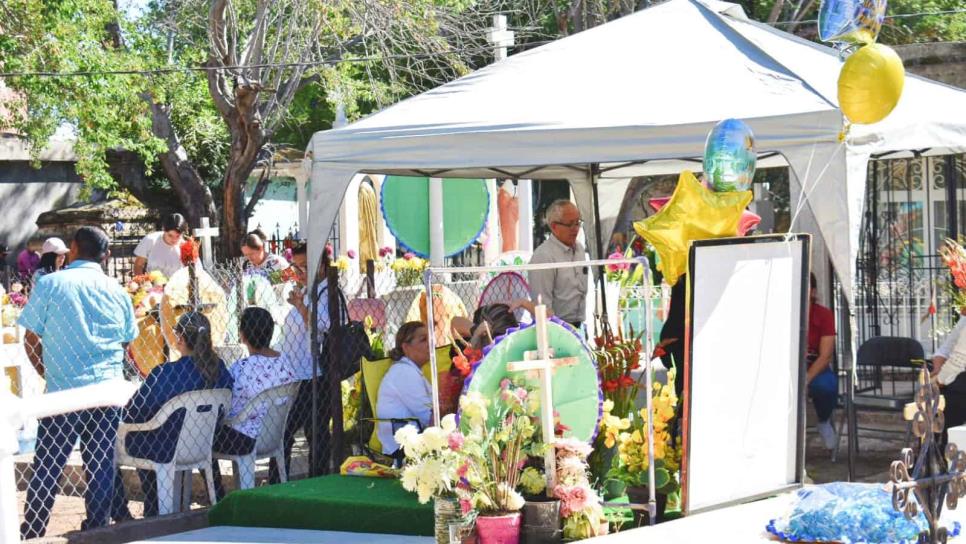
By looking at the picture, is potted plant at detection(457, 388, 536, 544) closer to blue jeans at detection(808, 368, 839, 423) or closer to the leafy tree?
blue jeans at detection(808, 368, 839, 423)

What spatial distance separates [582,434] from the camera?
6.07 meters

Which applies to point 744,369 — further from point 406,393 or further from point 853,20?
point 406,393

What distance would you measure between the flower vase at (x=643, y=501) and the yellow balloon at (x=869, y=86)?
2082mm

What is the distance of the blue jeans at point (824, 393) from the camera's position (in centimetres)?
916

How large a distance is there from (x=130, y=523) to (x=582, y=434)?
269 cm

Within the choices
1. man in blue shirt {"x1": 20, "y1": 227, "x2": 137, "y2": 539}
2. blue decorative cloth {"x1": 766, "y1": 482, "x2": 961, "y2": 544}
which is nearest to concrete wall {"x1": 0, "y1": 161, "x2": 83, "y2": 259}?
man in blue shirt {"x1": 20, "y1": 227, "x2": 137, "y2": 539}

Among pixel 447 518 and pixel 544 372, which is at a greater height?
pixel 544 372

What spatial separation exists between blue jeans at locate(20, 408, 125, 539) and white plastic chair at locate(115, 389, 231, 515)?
22 cm

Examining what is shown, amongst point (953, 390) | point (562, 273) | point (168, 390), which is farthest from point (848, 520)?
point (562, 273)

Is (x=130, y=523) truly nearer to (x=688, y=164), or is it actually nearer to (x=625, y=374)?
(x=625, y=374)

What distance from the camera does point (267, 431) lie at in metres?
7.96

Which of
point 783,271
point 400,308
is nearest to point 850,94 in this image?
point 783,271

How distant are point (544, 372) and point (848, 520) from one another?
1.48 m

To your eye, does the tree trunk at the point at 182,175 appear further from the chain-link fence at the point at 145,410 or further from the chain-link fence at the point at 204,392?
the chain-link fence at the point at 145,410
